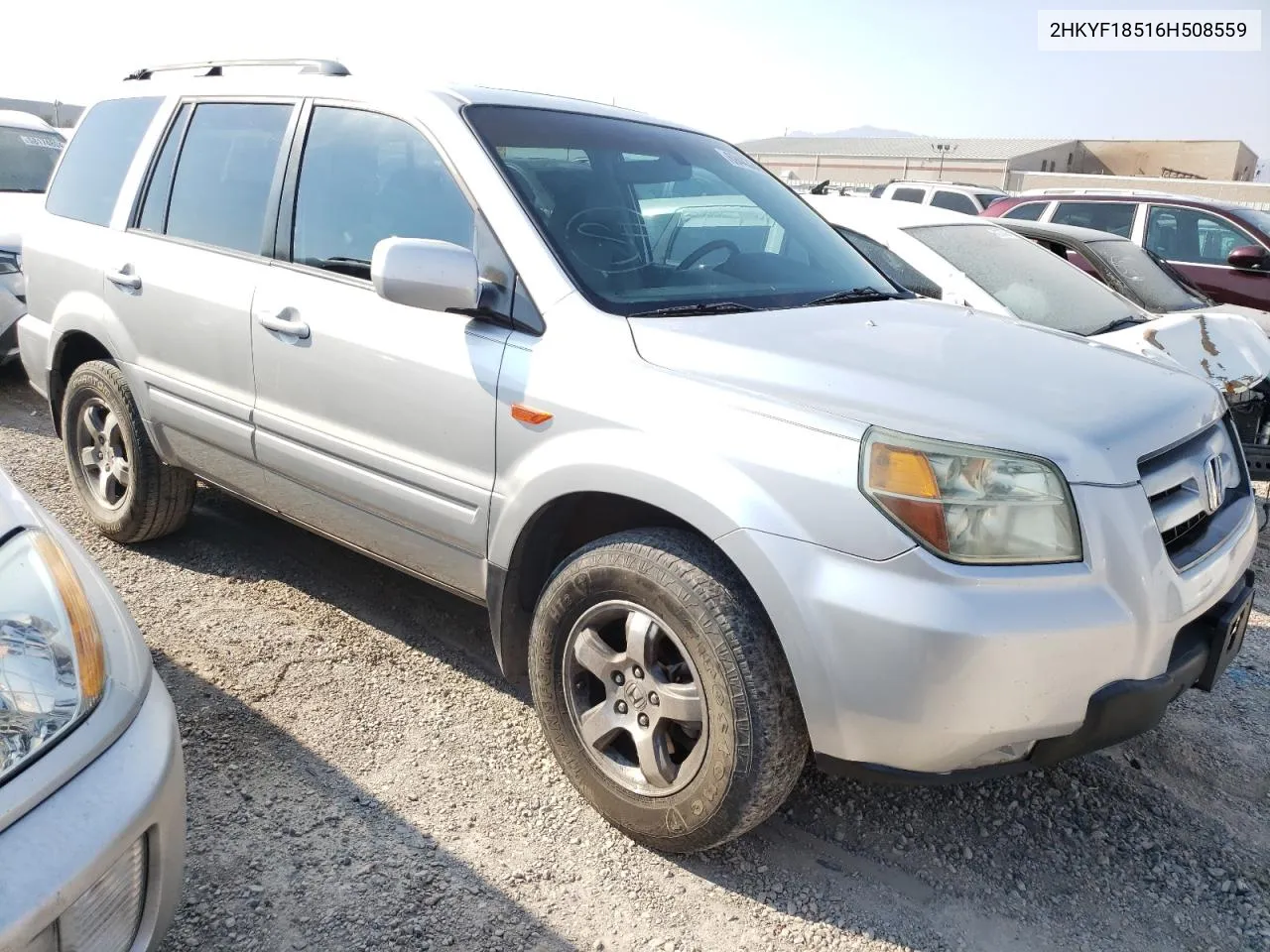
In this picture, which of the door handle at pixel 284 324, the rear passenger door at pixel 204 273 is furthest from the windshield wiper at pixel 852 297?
the rear passenger door at pixel 204 273

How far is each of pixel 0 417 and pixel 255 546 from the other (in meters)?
3.05

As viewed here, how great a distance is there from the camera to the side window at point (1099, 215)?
353 inches

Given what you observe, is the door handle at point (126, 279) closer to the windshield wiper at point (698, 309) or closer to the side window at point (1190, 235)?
the windshield wiper at point (698, 309)

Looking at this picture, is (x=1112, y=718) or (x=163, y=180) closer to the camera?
(x=1112, y=718)

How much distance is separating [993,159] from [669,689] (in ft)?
166

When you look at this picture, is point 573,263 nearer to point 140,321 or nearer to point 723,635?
point 723,635

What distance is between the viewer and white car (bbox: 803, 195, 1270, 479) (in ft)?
16.4

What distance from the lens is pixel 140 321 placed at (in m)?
3.77

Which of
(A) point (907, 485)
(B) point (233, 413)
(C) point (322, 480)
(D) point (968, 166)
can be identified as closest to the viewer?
(A) point (907, 485)

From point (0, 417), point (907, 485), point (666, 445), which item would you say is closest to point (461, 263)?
point (666, 445)

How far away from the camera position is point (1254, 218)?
868 cm

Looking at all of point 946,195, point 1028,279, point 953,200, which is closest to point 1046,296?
point 1028,279

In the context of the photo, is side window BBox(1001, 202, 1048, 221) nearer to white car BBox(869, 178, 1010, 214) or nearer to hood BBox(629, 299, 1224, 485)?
white car BBox(869, 178, 1010, 214)

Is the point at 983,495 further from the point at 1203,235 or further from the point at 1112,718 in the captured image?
the point at 1203,235
